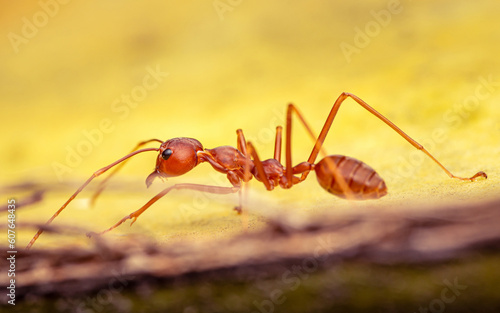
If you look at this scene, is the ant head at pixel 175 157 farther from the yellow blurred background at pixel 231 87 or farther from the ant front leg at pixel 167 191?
the ant front leg at pixel 167 191

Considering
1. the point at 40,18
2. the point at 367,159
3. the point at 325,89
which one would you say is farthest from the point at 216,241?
the point at 40,18

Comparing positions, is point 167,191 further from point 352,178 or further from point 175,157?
point 352,178

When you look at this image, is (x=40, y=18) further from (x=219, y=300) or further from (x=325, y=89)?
(x=219, y=300)

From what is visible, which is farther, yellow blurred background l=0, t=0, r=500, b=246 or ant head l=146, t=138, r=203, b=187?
ant head l=146, t=138, r=203, b=187

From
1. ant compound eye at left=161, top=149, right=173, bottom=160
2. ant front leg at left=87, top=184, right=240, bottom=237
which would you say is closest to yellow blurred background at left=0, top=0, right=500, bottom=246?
ant front leg at left=87, top=184, right=240, bottom=237

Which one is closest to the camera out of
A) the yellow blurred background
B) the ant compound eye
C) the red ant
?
the yellow blurred background

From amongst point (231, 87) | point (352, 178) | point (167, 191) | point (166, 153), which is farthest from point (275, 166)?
point (167, 191)

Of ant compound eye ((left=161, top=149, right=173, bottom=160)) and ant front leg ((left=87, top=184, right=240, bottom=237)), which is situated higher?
ant compound eye ((left=161, top=149, right=173, bottom=160))

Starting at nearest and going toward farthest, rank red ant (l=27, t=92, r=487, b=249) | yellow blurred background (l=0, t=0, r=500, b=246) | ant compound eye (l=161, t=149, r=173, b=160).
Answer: yellow blurred background (l=0, t=0, r=500, b=246)
red ant (l=27, t=92, r=487, b=249)
ant compound eye (l=161, t=149, r=173, b=160)

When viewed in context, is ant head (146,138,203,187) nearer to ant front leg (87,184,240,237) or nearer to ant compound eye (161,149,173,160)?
ant compound eye (161,149,173,160)
